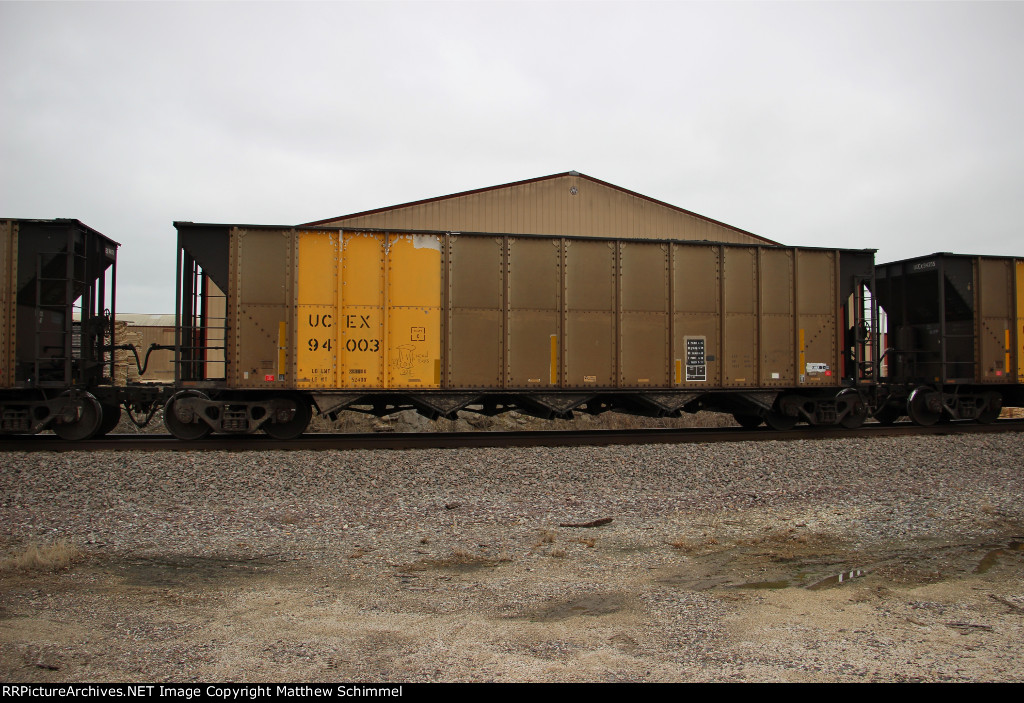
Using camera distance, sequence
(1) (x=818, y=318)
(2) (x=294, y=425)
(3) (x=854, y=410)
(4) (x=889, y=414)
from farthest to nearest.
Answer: (4) (x=889, y=414), (3) (x=854, y=410), (1) (x=818, y=318), (2) (x=294, y=425)

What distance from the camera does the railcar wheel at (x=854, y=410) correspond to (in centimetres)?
1230

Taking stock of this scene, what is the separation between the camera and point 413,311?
10648 millimetres

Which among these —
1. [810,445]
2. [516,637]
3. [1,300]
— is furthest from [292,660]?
[1,300]

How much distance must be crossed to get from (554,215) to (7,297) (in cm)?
1509

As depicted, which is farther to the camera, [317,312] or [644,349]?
[644,349]

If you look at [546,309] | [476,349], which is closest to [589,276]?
[546,309]

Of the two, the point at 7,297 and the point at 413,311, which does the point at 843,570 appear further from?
the point at 7,297

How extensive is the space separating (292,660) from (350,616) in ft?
2.34

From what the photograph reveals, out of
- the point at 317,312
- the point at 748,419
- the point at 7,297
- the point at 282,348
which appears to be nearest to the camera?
the point at 7,297

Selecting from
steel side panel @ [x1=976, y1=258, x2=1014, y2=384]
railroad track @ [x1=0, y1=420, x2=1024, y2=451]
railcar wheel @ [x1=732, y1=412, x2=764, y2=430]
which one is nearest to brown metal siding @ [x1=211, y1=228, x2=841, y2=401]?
railroad track @ [x1=0, y1=420, x2=1024, y2=451]

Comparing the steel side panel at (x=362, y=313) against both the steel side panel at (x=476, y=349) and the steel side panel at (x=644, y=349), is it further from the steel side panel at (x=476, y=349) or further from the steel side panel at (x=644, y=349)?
the steel side panel at (x=644, y=349)

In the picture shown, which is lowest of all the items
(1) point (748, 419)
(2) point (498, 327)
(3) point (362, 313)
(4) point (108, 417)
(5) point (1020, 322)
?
(1) point (748, 419)

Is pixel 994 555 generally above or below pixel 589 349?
below

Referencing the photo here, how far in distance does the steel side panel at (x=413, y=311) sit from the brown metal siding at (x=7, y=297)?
6129 millimetres
